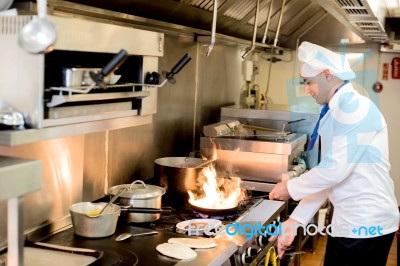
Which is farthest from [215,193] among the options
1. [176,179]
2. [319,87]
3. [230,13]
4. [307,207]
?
[230,13]

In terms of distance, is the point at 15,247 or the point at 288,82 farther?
the point at 288,82

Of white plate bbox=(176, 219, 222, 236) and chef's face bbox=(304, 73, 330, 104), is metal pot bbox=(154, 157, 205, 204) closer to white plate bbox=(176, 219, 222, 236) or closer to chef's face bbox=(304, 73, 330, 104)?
white plate bbox=(176, 219, 222, 236)

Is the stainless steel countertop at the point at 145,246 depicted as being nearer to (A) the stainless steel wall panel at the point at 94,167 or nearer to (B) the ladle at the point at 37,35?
(A) the stainless steel wall panel at the point at 94,167

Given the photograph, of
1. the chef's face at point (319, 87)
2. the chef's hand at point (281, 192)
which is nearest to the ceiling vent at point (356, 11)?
the chef's face at point (319, 87)

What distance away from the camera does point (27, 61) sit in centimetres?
136

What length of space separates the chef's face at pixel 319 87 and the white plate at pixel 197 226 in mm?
813

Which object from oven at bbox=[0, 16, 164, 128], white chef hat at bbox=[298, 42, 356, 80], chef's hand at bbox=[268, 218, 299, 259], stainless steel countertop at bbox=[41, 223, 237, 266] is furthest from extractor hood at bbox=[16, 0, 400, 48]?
chef's hand at bbox=[268, 218, 299, 259]

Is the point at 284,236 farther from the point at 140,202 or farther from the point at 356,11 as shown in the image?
the point at 356,11

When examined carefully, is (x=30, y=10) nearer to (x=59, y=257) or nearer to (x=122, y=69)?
(x=122, y=69)

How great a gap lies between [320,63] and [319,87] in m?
0.13

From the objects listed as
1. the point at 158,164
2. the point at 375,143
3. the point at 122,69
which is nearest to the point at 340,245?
the point at 375,143

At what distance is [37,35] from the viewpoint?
1.25 metres

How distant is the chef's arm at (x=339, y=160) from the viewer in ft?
7.73

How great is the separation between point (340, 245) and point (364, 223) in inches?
6.8
